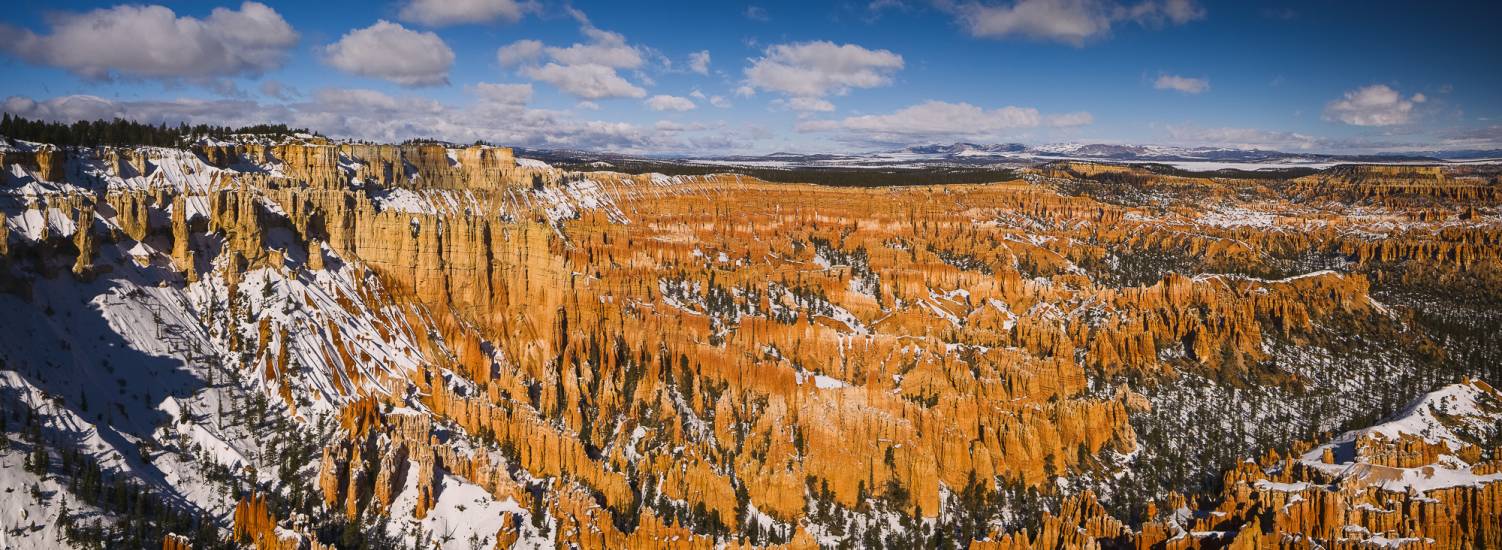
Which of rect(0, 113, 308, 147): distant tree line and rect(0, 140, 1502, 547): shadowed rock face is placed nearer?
rect(0, 140, 1502, 547): shadowed rock face

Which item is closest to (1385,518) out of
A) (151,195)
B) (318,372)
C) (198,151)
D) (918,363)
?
(918,363)

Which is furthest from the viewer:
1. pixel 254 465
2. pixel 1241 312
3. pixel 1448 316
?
pixel 1448 316

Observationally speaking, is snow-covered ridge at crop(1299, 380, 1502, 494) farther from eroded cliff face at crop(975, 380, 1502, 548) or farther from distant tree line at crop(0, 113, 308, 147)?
distant tree line at crop(0, 113, 308, 147)

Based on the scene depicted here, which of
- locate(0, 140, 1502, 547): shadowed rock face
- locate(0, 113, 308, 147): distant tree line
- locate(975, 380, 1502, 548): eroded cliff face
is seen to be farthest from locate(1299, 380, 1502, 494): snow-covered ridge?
locate(0, 113, 308, 147): distant tree line

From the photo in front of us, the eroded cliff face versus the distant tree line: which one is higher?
the distant tree line

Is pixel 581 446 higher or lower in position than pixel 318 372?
lower

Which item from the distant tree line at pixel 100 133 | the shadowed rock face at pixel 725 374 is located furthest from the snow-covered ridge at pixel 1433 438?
the distant tree line at pixel 100 133

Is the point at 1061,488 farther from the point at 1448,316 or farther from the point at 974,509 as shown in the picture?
the point at 1448,316
